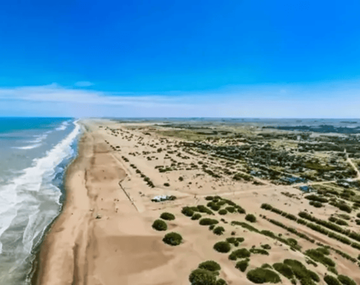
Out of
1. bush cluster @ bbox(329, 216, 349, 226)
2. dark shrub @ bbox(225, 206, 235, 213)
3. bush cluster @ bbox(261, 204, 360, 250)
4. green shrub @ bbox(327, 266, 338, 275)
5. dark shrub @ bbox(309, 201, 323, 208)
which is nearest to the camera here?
green shrub @ bbox(327, 266, 338, 275)

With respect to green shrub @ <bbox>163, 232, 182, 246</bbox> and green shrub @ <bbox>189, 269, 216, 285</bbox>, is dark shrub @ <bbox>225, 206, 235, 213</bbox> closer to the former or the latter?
green shrub @ <bbox>163, 232, 182, 246</bbox>

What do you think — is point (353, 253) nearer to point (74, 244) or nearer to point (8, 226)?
point (74, 244)

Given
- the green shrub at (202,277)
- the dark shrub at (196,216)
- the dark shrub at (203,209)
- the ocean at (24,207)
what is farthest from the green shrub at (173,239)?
the ocean at (24,207)

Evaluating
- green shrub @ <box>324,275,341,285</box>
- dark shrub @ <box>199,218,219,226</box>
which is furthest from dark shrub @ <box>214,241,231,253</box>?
green shrub @ <box>324,275,341,285</box>

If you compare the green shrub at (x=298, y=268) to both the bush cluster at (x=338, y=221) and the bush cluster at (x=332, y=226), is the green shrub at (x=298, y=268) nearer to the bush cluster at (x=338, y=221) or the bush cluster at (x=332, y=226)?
the bush cluster at (x=332, y=226)

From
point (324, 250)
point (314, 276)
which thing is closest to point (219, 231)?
point (314, 276)

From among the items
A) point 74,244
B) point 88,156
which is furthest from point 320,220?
point 88,156
